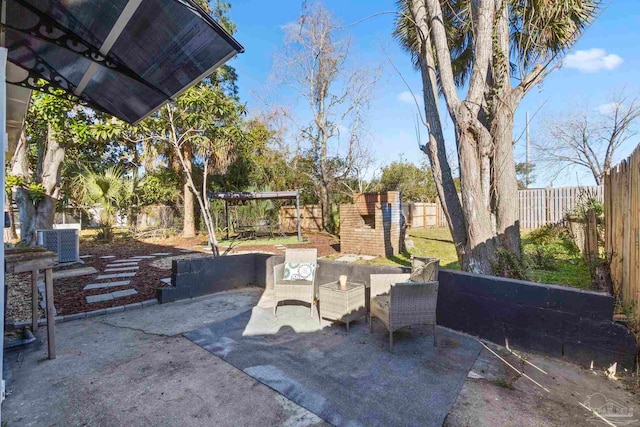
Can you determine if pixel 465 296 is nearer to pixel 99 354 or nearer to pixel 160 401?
pixel 160 401

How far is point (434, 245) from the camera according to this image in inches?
369

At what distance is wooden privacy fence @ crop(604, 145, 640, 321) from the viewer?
2820 mm

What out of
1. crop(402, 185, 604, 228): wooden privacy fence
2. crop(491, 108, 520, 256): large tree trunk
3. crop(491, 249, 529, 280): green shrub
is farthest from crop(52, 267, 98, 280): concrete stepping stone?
crop(402, 185, 604, 228): wooden privacy fence

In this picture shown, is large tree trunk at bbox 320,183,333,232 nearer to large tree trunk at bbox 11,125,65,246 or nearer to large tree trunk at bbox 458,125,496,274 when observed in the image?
large tree trunk at bbox 11,125,65,246

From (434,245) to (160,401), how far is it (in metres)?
8.38

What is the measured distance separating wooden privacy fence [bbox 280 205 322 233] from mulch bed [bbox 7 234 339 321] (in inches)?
154

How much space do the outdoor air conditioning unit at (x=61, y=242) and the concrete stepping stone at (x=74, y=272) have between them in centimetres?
89

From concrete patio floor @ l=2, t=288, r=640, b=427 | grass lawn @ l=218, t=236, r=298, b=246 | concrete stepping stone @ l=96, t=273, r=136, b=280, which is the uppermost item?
grass lawn @ l=218, t=236, r=298, b=246

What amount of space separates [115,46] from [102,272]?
224 inches

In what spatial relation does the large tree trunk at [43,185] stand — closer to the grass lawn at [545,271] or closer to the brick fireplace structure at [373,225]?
the brick fireplace structure at [373,225]

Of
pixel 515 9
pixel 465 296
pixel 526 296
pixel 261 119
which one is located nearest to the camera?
pixel 526 296

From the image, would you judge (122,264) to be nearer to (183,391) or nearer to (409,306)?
(183,391)

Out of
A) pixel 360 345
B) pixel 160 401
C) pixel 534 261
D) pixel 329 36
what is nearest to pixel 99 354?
pixel 160 401

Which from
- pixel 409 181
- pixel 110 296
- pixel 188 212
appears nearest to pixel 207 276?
pixel 110 296
